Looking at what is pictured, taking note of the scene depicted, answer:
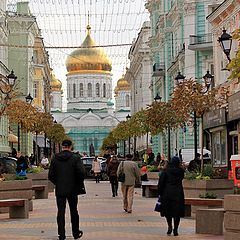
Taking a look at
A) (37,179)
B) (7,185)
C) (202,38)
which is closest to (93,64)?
(202,38)

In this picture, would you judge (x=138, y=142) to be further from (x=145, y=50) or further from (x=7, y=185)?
(x=7, y=185)

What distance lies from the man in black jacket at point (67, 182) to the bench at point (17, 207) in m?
5.20

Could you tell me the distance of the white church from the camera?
157 meters

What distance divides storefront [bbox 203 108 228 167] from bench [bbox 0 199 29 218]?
14.5 meters

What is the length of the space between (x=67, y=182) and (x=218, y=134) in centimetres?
2169

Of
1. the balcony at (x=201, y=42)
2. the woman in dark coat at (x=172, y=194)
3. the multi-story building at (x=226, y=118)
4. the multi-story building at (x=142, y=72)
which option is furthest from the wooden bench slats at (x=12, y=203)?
the multi-story building at (x=142, y=72)

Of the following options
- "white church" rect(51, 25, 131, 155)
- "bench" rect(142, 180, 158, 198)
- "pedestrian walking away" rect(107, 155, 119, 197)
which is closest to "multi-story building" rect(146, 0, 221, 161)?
"pedestrian walking away" rect(107, 155, 119, 197)

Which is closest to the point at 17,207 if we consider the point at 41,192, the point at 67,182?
the point at 67,182

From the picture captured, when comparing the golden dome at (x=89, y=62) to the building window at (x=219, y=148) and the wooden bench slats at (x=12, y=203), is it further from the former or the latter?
the wooden bench slats at (x=12, y=203)

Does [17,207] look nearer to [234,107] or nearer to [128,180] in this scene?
A: [128,180]

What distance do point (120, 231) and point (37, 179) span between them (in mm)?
16681

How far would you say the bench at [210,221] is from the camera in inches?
631

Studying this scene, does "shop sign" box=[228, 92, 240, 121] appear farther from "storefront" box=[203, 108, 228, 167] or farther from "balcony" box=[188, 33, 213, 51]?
"balcony" box=[188, 33, 213, 51]

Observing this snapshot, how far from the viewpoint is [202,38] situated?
2023 inches
